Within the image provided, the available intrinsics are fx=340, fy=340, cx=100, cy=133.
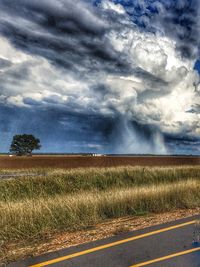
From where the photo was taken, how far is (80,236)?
7.93m

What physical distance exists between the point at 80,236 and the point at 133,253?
185 cm

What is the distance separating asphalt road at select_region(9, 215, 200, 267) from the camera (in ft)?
19.4

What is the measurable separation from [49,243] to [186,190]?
8.85m

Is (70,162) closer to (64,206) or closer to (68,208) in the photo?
(64,206)

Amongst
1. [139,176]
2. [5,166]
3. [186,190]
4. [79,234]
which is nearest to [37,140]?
[5,166]

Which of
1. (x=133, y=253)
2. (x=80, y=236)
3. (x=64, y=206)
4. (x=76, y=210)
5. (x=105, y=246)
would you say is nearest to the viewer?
(x=133, y=253)

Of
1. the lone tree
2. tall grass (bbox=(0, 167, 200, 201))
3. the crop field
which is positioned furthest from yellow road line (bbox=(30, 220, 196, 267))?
the lone tree

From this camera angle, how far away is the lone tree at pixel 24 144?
85.2 meters

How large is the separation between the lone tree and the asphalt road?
79151 millimetres

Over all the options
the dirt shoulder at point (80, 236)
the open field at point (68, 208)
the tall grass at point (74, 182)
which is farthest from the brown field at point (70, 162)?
the dirt shoulder at point (80, 236)

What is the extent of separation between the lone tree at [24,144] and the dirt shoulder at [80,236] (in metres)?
77.2

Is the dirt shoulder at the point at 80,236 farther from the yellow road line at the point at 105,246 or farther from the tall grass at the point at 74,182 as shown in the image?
the tall grass at the point at 74,182

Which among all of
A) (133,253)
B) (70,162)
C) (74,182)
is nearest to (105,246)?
(133,253)

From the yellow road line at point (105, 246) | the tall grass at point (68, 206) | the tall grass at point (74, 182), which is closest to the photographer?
the yellow road line at point (105, 246)
